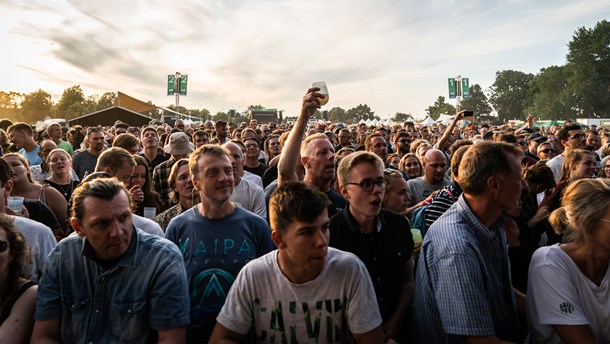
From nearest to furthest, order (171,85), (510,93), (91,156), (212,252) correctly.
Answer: (212,252) < (91,156) < (171,85) < (510,93)

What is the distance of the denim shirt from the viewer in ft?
6.84

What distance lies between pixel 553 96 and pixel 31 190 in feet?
294

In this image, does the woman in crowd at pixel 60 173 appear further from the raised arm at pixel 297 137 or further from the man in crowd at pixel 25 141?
the raised arm at pixel 297 137

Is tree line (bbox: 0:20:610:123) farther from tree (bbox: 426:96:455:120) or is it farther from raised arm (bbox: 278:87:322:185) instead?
raised arm (bbox: 278:87:322:185)

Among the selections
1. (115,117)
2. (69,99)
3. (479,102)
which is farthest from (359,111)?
(115,117)

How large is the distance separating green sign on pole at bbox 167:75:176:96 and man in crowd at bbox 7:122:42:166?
35.8 m

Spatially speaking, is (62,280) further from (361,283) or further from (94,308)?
(361,283)

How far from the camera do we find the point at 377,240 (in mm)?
2701

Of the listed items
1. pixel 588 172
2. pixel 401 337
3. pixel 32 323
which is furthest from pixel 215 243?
pixel 588 172

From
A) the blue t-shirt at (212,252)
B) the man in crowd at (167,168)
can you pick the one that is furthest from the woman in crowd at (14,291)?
the man in crowd at (167,168)

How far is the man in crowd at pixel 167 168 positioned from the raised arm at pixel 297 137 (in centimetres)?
201

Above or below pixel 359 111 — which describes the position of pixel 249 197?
below

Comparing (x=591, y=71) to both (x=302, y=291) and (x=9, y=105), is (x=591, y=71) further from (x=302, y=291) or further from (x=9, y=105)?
(x=9, y=105)

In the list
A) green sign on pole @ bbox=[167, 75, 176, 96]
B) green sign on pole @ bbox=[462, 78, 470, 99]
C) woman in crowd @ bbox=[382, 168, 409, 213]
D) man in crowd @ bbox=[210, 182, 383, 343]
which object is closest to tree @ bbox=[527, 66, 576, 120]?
green sign on pole @ bbox=[462, 78, 470, 99]
